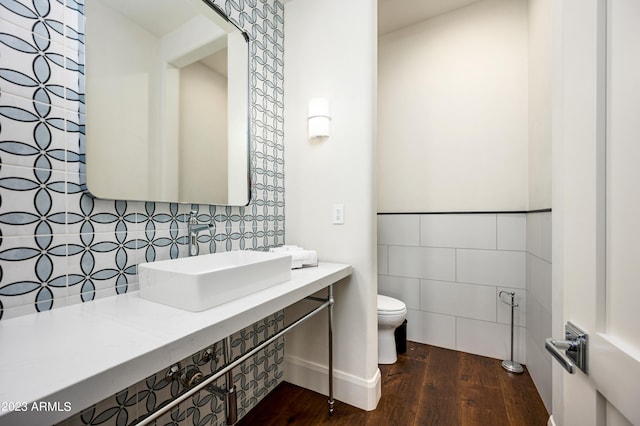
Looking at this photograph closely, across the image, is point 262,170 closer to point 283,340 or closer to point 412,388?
point 283,340

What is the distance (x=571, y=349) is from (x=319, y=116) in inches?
58.1

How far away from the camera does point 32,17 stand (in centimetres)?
79

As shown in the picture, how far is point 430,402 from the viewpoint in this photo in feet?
5.13

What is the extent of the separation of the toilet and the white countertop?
4.04ft

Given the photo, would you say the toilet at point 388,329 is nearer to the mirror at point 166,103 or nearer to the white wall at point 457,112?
the white wall at point 457,112

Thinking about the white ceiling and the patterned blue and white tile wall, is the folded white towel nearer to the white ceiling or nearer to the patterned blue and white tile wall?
the patterned blue and white tile wall

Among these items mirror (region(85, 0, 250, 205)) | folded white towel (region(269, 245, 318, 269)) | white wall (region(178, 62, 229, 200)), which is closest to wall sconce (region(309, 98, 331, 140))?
mirror (region(85, 0, 250, 205))

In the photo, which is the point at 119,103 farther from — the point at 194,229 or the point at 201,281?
the point at 201,281

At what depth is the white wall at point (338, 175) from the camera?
1572 mm

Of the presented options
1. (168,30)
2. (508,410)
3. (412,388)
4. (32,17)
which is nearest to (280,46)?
(168,30)

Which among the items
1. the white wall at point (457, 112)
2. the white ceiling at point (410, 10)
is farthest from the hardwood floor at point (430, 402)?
the white ceiling at point (410, 10)

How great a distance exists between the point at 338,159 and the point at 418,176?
3.40 ft

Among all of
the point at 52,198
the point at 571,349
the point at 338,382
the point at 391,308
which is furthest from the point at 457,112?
the point at 52,198

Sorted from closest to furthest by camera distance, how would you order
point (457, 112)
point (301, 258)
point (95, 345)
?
point (95, 345) → point (301, 258) → point (457, 112)
